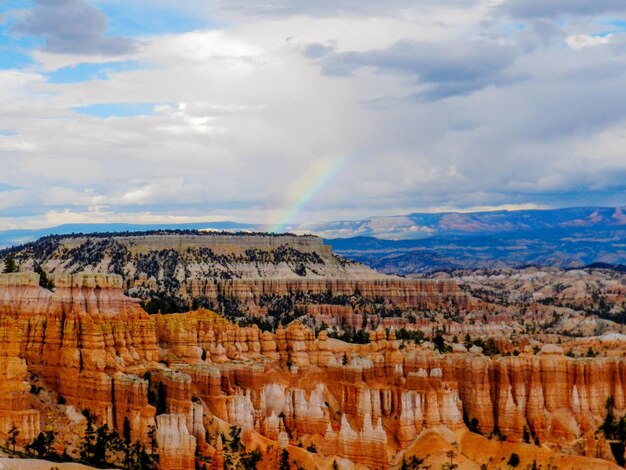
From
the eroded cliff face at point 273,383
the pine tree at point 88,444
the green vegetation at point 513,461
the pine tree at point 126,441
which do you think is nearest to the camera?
the pine tree at point 88,444

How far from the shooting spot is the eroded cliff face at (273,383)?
73.7 metres

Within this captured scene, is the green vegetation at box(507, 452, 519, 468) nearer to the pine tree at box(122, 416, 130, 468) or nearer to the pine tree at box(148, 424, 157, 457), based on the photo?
the pine tree at box(148, 424, 157, 457)

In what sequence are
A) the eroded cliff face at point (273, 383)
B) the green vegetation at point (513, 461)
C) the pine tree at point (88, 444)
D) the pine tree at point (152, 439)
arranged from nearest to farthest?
the pine tree at point (88, 444), the pine tree at point (152, 439), the eroded cliff face at point (273, 383), the green vegetation at point (513, 461)

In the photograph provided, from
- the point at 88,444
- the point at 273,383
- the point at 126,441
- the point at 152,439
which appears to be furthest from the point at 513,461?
the point at 88,444

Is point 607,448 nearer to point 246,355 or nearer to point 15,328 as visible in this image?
point 246,355

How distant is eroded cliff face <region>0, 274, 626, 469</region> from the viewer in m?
73.7

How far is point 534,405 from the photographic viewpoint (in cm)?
8456

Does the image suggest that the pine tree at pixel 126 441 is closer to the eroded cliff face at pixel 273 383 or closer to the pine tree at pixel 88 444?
the eroded cliff face at pixel 273 383

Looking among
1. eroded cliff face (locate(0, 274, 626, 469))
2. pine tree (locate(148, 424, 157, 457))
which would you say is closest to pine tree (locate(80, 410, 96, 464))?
eroded cliff face (locate(0, 274, 626, 469))

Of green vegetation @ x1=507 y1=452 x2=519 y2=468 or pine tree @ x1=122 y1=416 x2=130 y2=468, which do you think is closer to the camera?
pine tree @ x1=122 y1=416 x2=130 y2=468

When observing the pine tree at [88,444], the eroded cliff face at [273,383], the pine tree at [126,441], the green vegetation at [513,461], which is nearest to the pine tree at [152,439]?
the eroded cliff face at [273,383]

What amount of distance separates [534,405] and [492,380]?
3.95 meters

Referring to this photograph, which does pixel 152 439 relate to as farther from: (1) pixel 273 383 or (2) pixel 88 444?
(1) pixel 273 383

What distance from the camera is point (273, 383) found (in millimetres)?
85438
